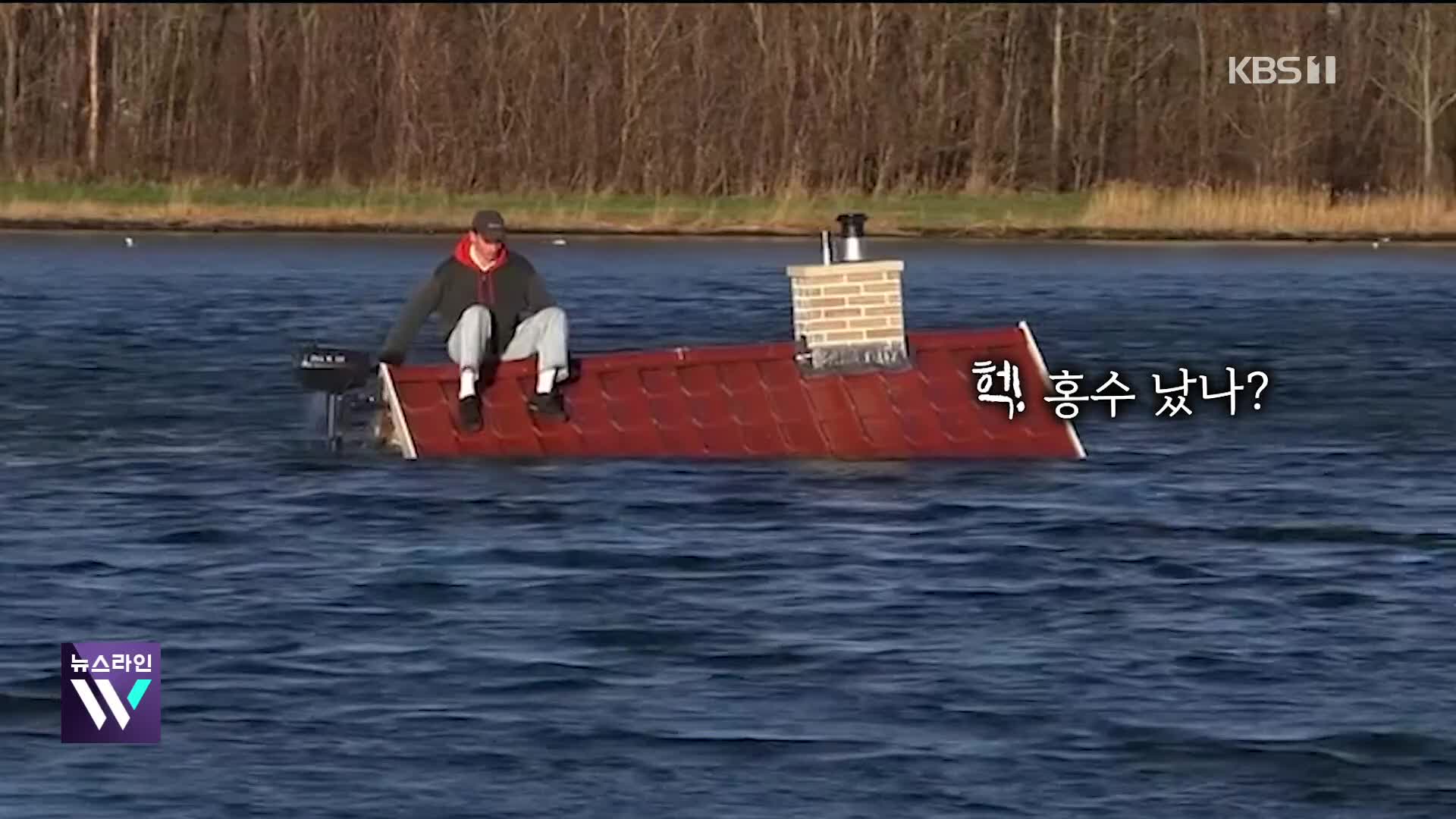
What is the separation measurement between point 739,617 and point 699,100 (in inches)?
1521

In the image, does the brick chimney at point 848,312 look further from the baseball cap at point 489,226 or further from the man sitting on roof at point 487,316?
the baseball cap at point 489,226

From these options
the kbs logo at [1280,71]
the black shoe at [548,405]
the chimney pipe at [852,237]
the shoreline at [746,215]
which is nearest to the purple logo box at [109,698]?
the black shoe at [548,405]

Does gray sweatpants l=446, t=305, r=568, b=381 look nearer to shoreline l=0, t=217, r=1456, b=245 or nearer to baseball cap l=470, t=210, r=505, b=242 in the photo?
baseball cap l=470, t=210, r=505, b=242

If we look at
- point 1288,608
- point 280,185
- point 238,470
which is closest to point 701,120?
point 280,185

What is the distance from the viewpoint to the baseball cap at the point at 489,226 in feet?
57.7

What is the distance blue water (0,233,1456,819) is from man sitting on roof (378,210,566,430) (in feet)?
1.71

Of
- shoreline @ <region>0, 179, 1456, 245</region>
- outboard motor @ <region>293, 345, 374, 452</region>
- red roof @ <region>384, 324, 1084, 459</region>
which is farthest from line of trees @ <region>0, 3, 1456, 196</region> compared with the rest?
outboard motor @ <region>293, 345, 374, 452</region>

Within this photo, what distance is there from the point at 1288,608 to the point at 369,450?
623 centimetres

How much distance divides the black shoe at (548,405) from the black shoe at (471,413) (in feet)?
0.91

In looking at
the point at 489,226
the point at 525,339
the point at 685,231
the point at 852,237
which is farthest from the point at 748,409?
the point at 685,231

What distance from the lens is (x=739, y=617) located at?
13.8 meters

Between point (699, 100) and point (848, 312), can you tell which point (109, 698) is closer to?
point (848, 312)

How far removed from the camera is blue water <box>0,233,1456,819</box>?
1059 cm

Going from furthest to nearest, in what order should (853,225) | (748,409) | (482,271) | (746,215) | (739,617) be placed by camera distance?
(746,215), (748,409), (853,225), (482,271), (739,617)
